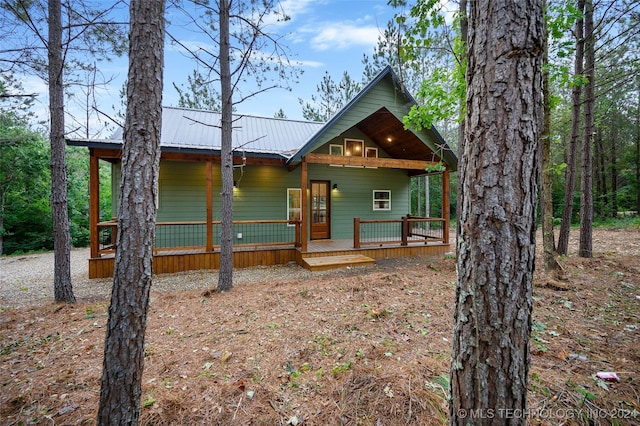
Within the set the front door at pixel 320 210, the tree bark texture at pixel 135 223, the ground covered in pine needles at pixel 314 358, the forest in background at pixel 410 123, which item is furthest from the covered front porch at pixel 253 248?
the tree bark texture at pixel 135 223

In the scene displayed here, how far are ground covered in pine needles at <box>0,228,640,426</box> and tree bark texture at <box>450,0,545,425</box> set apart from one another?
0.19m

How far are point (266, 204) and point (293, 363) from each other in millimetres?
7649

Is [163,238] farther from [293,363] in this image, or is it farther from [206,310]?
[293,363]

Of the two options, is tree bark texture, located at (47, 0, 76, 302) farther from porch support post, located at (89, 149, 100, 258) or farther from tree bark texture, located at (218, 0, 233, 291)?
tree bark texture, located at (218, 0, 233, 291)

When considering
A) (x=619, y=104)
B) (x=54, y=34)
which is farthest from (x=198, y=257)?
(x=619, y=104)

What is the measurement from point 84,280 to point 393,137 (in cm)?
1042

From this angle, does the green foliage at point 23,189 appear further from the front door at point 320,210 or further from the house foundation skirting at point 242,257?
the front door at point 320,210

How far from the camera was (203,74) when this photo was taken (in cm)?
538

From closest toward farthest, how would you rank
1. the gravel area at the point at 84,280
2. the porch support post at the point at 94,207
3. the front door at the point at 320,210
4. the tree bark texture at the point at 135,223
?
1. the tree bark texture at the point at 135,223
2. the gravel area at the point at 84,280
3. the porch support post at the point at 94,207
4. the front door at the point at 320,210

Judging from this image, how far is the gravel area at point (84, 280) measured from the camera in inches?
200

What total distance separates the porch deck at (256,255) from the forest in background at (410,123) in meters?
4.14

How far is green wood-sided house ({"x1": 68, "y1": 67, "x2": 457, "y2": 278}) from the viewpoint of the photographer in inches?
284

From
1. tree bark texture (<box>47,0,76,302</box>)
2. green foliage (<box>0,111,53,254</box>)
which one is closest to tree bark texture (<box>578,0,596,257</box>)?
tree bark texture (<box>47,0,76,302</box>)

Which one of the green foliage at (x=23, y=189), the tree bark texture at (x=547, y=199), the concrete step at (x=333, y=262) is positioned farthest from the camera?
the green foliage at (x=23, y=189)
